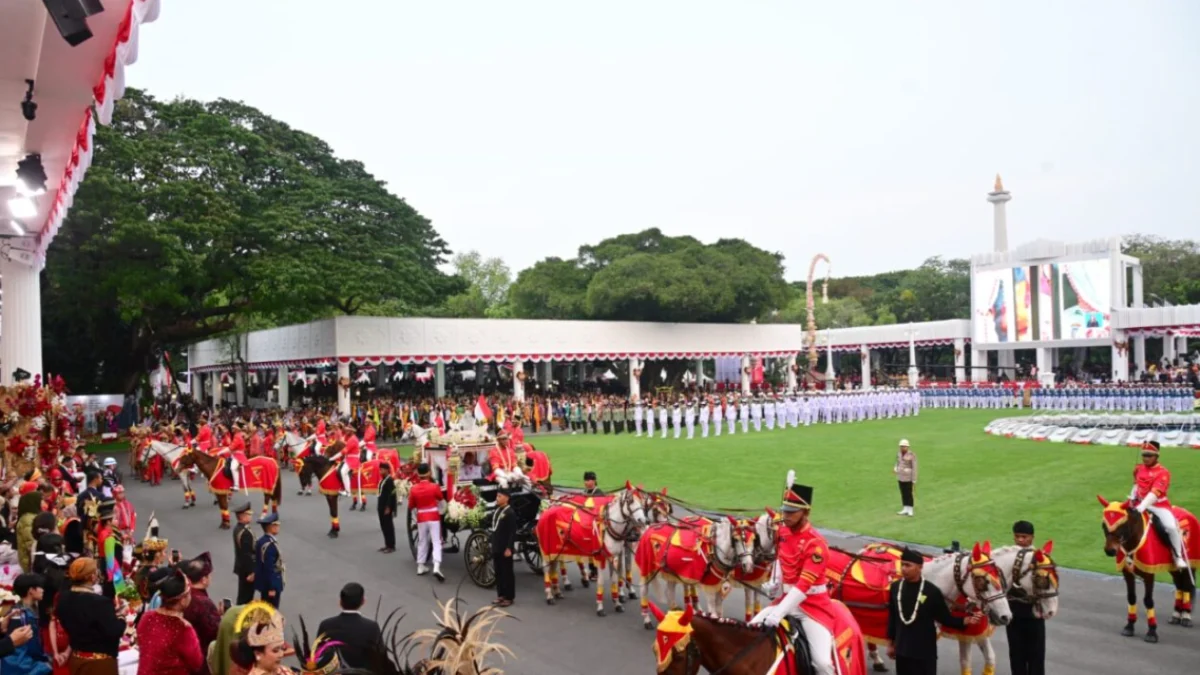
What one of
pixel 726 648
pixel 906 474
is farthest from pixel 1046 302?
pixel 726 648

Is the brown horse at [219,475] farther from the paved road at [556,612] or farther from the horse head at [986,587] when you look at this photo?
the horse head at [986,587]

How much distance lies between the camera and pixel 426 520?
34.5 feet

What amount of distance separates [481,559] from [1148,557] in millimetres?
7243

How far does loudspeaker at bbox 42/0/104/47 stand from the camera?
4.53 meters

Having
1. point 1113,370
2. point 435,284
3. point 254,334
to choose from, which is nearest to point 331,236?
point 435,284

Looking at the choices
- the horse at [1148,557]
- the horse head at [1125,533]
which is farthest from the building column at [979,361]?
the horse head at [1125,533]

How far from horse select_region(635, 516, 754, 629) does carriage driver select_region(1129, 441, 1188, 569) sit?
4.00 meters

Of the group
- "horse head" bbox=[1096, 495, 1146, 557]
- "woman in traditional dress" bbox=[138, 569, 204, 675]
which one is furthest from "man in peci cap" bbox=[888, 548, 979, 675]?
"woman in traditional dress" bbox=[138, 569, 204, 675]

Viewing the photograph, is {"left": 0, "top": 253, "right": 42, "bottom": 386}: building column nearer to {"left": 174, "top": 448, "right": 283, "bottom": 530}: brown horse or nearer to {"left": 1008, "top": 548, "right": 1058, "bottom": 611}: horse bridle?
{"left": 174, "top": 448, "right": 283, "bottom": 530}: brown horse

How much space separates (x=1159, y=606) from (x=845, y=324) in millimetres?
58699

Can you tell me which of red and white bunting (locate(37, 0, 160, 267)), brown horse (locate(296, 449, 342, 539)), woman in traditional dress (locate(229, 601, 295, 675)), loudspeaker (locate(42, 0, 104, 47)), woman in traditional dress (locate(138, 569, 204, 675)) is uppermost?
red and white bunting (locate(37, 0, 160, 267))

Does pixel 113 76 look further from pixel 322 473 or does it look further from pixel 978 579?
pixel 322 473

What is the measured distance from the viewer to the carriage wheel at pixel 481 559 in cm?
1012

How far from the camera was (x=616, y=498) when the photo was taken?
904 cm
